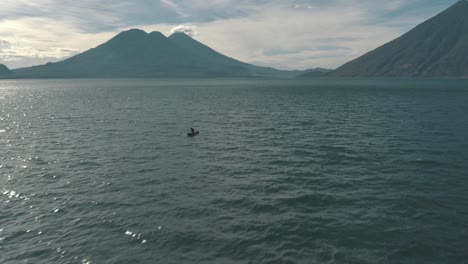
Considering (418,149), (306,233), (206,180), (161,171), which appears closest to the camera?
(306,233)

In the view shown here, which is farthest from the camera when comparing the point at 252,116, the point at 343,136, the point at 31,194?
the point at 252,116

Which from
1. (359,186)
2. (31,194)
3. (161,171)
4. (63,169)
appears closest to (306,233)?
(359,186)

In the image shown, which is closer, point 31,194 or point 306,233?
point 306,233

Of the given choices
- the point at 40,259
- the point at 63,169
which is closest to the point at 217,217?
the point at 40,259

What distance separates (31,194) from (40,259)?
13.2m

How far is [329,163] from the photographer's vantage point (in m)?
39.2

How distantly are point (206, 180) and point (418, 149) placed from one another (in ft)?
110

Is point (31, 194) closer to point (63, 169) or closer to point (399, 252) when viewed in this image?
point (63, 169)

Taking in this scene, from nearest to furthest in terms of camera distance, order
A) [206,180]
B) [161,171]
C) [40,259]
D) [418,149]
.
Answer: [40,259]
[206,180]
[161,171]
[418,149]

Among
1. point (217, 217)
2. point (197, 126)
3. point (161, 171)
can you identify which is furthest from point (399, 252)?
point (197, 126)

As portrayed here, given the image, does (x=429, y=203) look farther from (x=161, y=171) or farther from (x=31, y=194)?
(x=31, y=194)

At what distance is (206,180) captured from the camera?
33.9 metres

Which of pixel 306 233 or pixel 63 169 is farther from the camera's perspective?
pixel 63 169

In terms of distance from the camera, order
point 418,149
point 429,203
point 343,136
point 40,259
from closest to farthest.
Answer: point 40,259 < point 429,203 < point 418,149 < point 343,136
